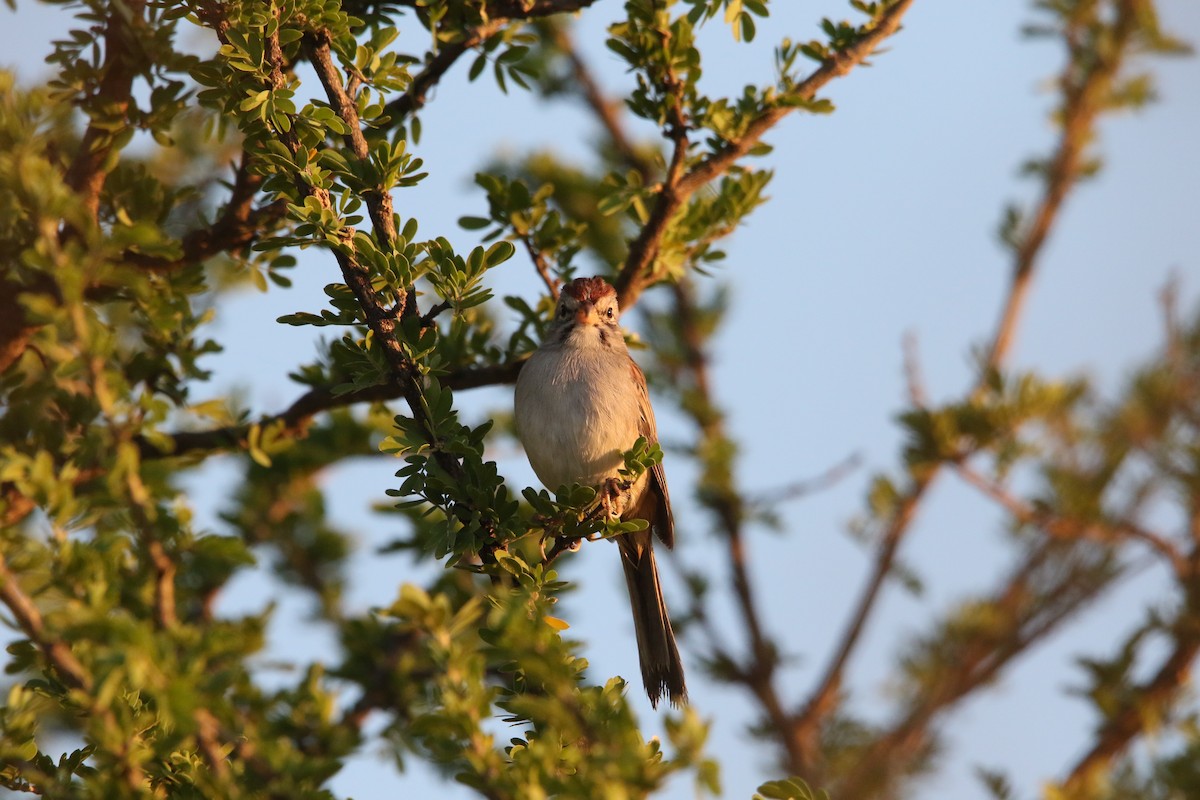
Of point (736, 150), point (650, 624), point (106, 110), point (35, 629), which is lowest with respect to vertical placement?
point (35, 629)

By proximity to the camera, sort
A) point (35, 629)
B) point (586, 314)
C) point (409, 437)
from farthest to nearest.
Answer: point (586, 314) < point (409, 437) < point (35, 629)

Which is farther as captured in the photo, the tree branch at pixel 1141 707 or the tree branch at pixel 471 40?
the tree branch at pixel 1141 707

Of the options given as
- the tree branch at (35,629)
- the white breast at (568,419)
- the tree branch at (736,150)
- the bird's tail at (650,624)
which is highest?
the tree branch at (736,150)

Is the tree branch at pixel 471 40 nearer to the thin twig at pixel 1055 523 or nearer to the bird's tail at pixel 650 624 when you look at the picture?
the bird's tail at pixel 650 624

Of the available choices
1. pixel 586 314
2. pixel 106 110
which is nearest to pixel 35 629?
pixel 106 110

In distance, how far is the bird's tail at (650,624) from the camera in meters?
4.74

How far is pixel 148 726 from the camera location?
285 centimetres

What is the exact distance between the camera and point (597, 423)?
485cm

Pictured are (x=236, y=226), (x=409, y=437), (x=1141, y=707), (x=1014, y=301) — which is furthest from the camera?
(x=1014, y=301)

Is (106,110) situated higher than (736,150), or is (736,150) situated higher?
(736,150)

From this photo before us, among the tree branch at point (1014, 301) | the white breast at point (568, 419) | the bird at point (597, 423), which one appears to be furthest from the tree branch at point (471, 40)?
the tree branch at point (1014, 301)

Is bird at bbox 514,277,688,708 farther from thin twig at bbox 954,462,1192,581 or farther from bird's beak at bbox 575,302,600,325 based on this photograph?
thin twig at bbox 954,462,1192,581

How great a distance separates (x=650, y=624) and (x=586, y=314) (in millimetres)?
1384

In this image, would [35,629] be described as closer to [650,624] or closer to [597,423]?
[597,423]
